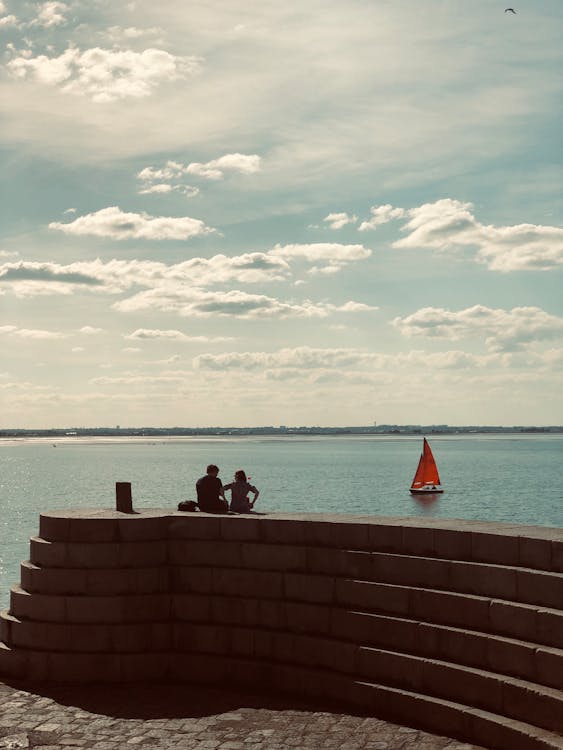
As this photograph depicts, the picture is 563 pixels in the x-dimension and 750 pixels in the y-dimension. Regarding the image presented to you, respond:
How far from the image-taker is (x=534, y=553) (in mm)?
11070

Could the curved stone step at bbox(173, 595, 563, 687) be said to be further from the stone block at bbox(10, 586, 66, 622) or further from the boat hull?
the boat hull

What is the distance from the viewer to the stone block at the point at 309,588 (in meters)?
12.6

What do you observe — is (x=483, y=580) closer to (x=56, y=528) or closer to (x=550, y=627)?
(x=550, y=627)

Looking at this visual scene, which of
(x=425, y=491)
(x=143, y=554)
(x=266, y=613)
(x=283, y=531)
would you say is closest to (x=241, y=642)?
(x=266, y=613)

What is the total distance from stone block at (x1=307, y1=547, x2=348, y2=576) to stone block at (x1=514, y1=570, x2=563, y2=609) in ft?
8.21

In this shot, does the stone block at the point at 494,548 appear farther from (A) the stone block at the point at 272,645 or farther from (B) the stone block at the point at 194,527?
(B) the stone block at the point at 194,527

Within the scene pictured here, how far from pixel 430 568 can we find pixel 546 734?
2653mm

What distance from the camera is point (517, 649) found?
10508 millimetres

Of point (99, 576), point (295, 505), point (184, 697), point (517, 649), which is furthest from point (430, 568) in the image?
point (295, 505)

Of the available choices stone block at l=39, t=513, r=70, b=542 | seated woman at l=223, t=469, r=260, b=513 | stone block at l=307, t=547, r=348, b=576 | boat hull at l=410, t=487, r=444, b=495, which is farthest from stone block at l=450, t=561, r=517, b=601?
boat hull at l=410, t=487, r=444, b=495

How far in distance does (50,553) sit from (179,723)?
3417 millimetres

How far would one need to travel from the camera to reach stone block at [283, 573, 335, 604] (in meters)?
12.6

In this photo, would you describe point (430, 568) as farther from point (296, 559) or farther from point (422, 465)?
point (422, 465)

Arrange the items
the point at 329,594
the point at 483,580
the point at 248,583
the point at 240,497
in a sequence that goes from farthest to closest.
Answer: the point at 240,497 < the point at 248,583 < the point at 329,594 < the point at 483,580
